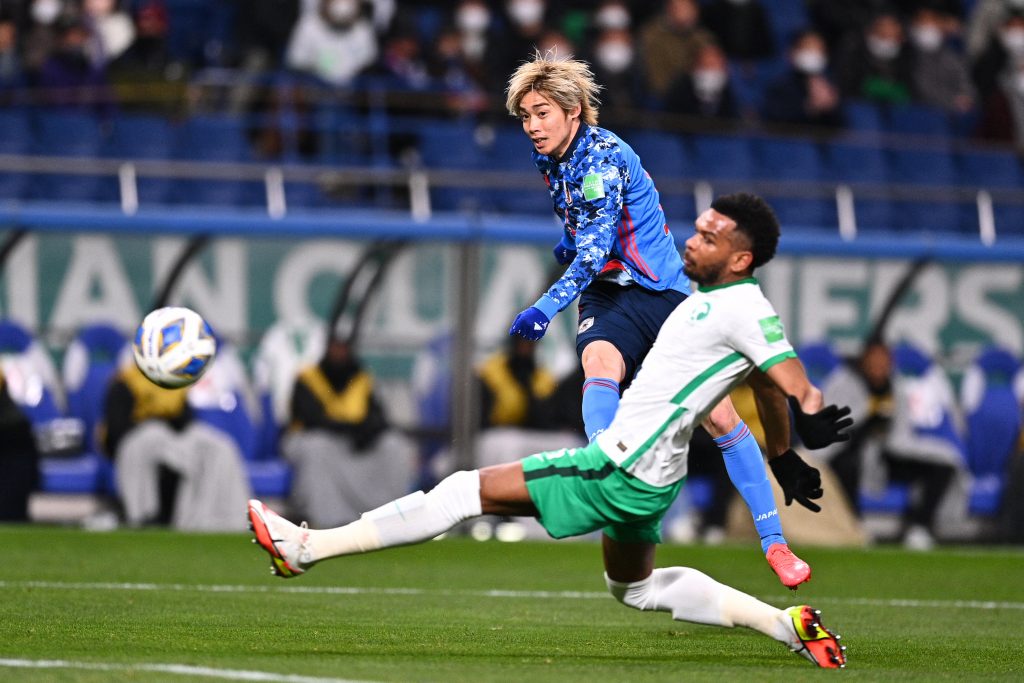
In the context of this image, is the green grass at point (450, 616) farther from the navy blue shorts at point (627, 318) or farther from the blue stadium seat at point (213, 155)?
the blue stadium seat at point (213, 155)

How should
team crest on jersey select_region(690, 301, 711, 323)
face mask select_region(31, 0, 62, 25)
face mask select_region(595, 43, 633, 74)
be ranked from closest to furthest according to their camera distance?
team crest on jersey select_region(690, 301, 711, 323), face mask select_region(31, 0, 62, 25), face mask select_region(595, 43, 633, 74)

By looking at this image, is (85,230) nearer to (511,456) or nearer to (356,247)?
(356,247)

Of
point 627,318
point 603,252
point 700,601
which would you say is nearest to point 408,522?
point 700,601

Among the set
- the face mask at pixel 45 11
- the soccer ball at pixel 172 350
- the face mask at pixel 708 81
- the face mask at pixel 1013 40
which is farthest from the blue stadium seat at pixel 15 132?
the face mask at pixel 1013 40

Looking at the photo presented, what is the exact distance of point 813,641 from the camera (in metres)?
6.38

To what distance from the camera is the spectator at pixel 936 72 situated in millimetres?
19938

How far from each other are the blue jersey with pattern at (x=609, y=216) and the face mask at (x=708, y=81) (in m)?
10.1

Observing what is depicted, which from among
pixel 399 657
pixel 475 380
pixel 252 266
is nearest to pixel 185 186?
pixel 252 266

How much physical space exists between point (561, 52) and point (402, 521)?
37.3ft

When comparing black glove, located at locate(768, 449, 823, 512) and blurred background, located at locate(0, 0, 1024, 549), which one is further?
blurred background, located at locate(0, 0, 1024, 549)

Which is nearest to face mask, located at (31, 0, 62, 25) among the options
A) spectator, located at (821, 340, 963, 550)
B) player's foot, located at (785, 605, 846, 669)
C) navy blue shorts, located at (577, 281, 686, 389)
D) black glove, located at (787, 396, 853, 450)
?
spectator, located at (821, 340, 963, 550)

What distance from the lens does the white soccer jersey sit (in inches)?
237

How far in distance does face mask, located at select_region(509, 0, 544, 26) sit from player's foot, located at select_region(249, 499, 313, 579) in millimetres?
12535

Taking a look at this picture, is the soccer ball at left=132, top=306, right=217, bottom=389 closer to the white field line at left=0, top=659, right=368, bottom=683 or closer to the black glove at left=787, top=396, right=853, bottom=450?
the white field line at left=0, top=659, right=368, bottom=683
